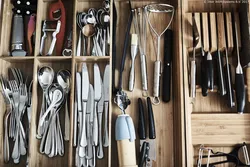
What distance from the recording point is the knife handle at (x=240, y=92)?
0.95m

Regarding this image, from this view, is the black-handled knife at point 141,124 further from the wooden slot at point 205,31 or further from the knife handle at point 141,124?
the wooden slot at point 205,31

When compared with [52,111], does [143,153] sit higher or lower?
lower

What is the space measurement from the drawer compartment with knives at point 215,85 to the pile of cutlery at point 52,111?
489mm

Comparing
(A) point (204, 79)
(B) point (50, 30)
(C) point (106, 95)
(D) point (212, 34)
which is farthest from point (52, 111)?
(D) point (212, 34)

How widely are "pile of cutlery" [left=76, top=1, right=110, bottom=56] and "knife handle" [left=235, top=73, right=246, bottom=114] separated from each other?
525 millimetres

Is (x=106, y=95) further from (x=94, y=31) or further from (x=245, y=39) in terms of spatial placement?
(x=245, y=39)

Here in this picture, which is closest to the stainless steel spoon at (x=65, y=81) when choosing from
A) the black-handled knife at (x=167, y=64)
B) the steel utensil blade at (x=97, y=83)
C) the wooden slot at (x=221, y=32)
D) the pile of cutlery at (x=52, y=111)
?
the pile of cutlery at (x=52, y=111)

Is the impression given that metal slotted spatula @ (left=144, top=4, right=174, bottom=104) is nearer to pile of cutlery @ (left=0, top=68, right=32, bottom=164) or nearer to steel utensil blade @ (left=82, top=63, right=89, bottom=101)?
steel utensil blade @ (left=82, top=63, right=89, bottom=101)

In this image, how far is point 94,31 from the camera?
1.07 meters

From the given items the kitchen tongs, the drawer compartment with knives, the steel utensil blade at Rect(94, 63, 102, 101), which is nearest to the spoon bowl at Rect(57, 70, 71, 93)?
the steel utensil blade at Rect(94, 63, 102, 101)

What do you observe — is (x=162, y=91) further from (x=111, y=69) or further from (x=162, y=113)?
(x=111, y=69)

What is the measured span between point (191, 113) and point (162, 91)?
A: 145mm

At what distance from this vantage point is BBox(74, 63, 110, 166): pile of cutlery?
0.98 meters

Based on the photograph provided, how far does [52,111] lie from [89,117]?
15 cm
